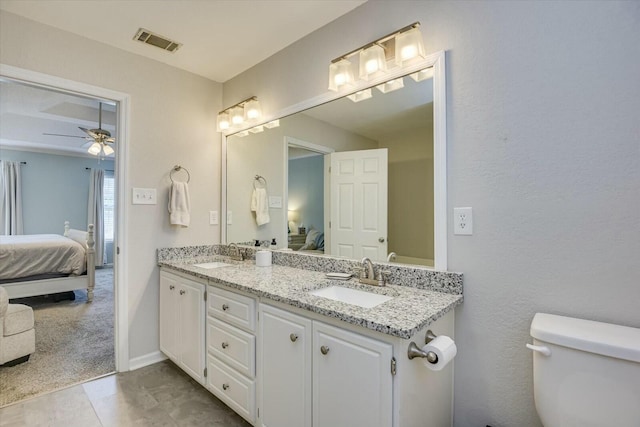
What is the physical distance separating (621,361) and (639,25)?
1.09 m

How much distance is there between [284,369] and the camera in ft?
4.55

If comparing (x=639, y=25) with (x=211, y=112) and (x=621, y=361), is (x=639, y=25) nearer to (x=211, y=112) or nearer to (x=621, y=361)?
(x=621, y=361)

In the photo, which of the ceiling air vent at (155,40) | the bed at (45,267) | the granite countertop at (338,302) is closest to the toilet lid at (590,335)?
the granite countertop at (338,302)

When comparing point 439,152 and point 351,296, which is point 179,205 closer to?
point 351,296

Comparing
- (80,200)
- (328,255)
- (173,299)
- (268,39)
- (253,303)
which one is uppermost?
(268,39)

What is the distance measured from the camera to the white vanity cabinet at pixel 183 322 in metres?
1.95

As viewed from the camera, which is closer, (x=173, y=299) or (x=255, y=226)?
(x=173, y=299)

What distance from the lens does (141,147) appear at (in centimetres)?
234

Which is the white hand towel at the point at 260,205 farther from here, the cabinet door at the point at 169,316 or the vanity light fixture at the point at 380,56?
the vanity light fixture at the point at 380,56

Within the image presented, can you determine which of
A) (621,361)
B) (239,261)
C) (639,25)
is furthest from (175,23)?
(621,361)

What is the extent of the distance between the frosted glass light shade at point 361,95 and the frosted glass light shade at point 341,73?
0.07m

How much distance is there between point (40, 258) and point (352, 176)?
4204 mm

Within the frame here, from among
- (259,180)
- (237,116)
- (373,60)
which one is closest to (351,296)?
(373,60)

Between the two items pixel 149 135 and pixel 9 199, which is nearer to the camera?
pixel 149 135
